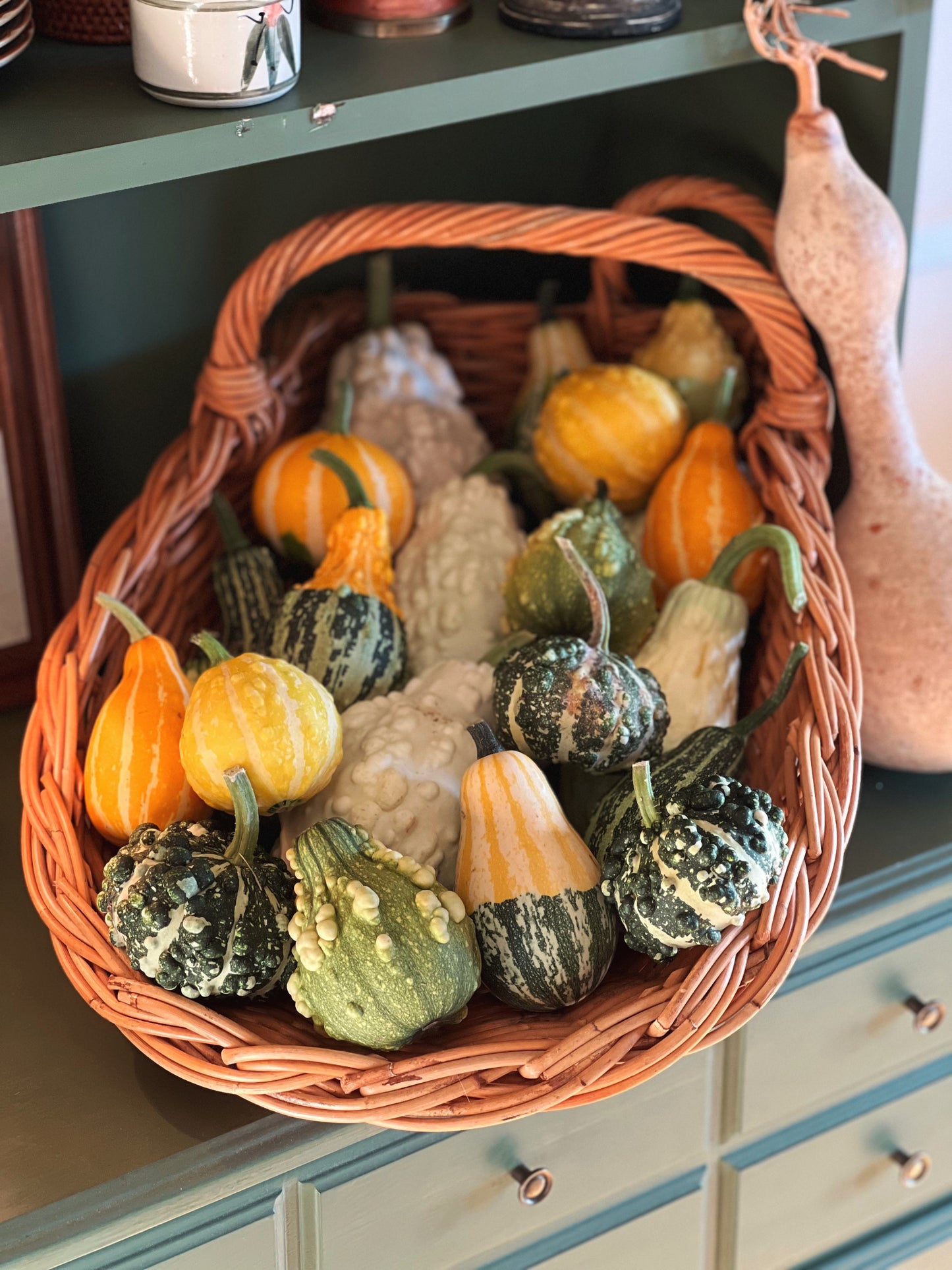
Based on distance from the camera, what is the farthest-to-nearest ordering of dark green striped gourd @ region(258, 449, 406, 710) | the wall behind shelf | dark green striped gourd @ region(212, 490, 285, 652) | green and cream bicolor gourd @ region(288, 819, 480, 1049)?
the wall behind shelf
dark green striped gourd @ region(212, 490, 285, 652)
dark green striped gourd @ region(258, 449, 406, 710)
green and cream bicolor gourd @ region(288, 819, 480, 1049)

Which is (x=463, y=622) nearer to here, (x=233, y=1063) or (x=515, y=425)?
(x=515, y=425)

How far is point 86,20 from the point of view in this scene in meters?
0.86

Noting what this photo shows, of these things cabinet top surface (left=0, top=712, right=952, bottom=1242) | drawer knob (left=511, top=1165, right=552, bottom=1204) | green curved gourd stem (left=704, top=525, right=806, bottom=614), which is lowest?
drawer knob (left=511, top=1165, right=552, bottom=1204)

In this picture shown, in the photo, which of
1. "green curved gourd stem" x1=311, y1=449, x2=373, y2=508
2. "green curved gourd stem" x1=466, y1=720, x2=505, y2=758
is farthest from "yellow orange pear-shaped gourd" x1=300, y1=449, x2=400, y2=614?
"green curved gourd stem" x1=466, y1=720, x2=505, y2=758

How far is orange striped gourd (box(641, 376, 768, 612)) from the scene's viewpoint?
106cm

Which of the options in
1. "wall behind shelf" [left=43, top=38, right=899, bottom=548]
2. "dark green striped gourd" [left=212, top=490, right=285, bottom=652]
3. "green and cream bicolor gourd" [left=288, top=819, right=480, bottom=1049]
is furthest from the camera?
"wall behind shelf" [left=43, top=38, right=899, bottom=548]

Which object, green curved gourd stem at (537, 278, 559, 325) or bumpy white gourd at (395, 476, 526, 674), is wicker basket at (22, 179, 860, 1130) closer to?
green curved gourd stem at (537, 278, 559, 325)

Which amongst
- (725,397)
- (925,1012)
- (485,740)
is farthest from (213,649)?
(925,1012)

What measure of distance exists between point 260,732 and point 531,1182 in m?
0.35

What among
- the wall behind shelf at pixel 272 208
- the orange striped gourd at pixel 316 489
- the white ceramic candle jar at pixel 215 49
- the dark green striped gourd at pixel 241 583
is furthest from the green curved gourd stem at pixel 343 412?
the white ceramic candle jar at pixel 215 49

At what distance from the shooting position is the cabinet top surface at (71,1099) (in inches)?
30.0

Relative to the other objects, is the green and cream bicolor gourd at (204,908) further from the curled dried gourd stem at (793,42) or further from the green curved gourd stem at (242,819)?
the curled dried gourd stem at (793,42)

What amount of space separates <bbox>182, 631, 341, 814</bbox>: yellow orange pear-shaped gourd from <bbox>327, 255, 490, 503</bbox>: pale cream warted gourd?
1.25 feet

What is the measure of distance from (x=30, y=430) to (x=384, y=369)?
30cm
